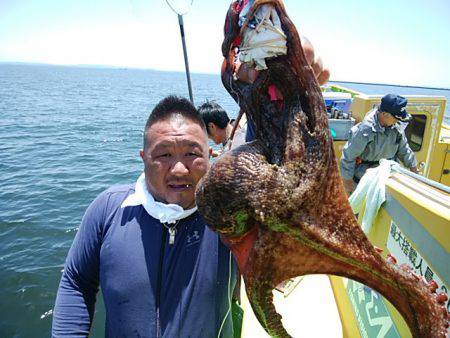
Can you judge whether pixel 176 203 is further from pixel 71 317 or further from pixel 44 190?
pixel 44 190

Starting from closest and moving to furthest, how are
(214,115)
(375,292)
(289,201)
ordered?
(289,201) → (375,292) → (214,115)

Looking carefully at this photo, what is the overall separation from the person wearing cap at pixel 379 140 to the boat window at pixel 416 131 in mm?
1626

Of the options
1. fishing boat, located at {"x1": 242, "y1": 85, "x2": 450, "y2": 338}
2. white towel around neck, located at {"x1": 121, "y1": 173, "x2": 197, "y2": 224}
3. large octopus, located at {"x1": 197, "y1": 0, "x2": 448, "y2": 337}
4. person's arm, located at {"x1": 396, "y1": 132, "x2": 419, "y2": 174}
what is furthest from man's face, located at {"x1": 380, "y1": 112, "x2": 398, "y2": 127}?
large octopus, located at {"x1": 197, "y1": 0, "x2": 448, "y2": 337}

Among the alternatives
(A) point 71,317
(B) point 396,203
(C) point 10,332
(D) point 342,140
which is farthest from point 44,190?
(B) point 396,203

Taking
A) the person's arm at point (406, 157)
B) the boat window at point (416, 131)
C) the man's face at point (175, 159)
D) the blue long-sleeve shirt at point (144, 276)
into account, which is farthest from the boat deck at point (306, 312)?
the boat window at point (416, 131)

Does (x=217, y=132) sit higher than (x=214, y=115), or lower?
lower

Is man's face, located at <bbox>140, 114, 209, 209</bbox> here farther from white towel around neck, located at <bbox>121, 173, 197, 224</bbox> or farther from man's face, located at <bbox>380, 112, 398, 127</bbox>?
man's face, located at <bbox>380, 112, 398, 127</bbox>

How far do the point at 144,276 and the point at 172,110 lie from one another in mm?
1133

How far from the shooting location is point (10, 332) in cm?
622

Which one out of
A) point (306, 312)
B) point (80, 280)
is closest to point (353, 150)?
point (306, 312)

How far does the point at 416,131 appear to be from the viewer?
307 inches

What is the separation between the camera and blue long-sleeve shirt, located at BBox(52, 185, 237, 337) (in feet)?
6.89

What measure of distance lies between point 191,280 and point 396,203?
172 cm

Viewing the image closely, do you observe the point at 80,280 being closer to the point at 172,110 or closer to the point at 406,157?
the point at 172,110
